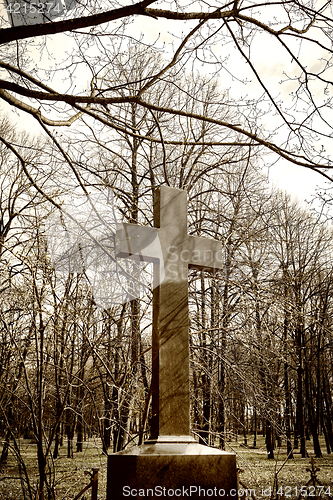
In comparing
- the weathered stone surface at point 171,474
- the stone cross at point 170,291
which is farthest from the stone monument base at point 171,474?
the stone cross at point 170,291

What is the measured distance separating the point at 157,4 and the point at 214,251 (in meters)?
2.14

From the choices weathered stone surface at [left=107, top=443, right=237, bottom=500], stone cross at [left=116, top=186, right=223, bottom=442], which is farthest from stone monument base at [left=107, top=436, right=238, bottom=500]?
stone cross at [left=116, top=186, right=223, bottom=442]

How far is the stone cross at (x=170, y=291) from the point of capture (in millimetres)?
2414

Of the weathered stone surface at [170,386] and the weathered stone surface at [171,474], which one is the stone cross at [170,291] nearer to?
the weathered stone surface at [170,386]

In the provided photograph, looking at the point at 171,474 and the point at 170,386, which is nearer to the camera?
the point at 171,474

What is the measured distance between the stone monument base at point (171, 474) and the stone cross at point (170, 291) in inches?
8.7

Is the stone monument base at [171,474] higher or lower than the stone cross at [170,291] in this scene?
lower

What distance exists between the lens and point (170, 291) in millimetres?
2715

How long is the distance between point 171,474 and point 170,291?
1082 millimetres

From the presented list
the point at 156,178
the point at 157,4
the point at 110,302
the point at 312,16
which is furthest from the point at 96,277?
the point at 312,16

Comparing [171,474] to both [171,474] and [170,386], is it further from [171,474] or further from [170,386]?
[170,386]

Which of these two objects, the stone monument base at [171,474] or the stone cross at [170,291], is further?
the stone cross at [170,291]

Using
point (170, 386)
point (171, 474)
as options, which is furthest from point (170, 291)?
point (171, 474)

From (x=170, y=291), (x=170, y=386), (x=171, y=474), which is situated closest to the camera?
(x=171, y=474)
